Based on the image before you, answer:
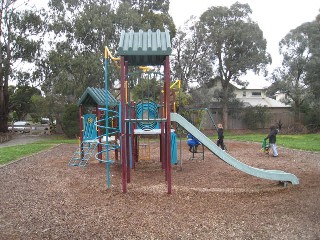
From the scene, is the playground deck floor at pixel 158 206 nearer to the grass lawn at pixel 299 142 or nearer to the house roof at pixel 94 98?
the house roof at pixel 94 98

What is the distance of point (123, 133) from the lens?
689 centimetres

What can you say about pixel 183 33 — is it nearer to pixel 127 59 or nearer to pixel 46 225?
pixel 127 59

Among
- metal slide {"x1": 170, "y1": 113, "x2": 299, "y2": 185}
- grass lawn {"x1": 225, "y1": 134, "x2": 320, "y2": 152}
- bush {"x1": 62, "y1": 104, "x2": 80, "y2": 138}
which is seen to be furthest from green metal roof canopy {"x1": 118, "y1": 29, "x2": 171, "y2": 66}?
bush {"x1": 62, "y1": 104, "x2": 80, "y2": 138}

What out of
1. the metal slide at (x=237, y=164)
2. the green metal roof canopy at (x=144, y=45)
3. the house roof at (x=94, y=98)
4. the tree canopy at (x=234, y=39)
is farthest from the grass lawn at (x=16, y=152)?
the tree canopy at (x=234, y=39)

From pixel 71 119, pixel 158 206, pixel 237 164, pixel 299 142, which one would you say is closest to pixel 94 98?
pixel 237 164

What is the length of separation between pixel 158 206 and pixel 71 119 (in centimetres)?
2034

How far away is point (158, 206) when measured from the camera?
562 centimetres

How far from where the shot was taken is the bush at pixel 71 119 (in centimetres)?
2459

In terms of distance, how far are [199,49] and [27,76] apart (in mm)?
15930

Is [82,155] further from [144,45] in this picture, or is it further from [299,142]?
[299,142]

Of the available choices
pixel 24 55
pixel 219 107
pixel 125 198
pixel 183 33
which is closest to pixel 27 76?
pixel 24 55

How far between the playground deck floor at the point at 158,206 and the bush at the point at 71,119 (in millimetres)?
15706

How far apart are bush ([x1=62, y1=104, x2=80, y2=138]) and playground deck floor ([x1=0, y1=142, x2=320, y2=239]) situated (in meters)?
15.7

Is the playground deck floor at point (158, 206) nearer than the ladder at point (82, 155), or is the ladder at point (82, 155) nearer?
the playground deck floor at point (158, 206)
